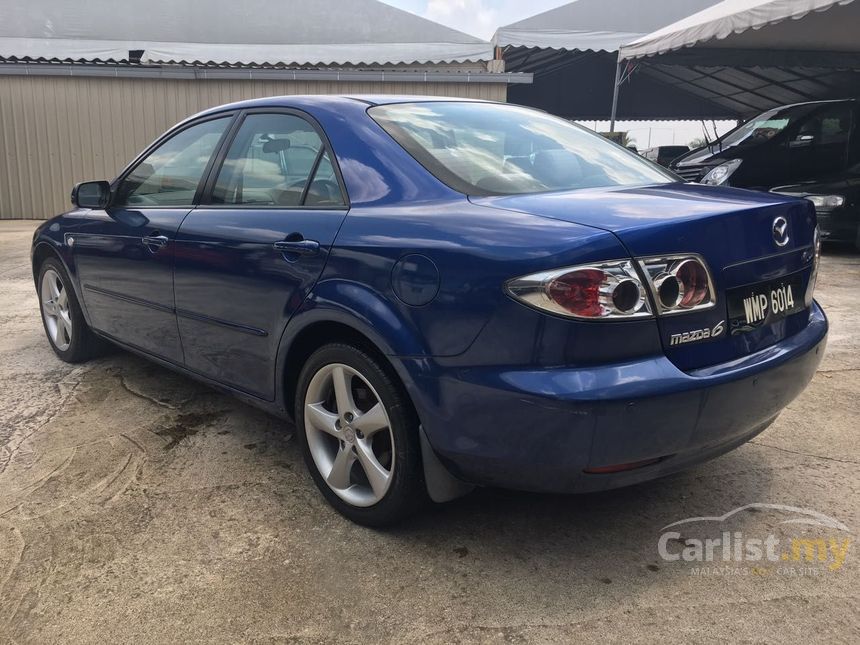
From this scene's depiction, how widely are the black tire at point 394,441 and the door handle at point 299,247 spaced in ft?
1.07

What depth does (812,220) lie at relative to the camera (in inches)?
93.7

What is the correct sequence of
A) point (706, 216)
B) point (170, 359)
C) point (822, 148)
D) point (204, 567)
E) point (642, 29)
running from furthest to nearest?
point (642, 29), point (822, 148), point (170, 359), point (204, 567), point (706, 216)

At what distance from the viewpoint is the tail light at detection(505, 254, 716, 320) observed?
180 centimetres

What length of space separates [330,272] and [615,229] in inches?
36.6

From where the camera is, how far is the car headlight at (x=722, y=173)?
27.0ft

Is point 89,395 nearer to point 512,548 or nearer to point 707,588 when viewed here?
point 512,548

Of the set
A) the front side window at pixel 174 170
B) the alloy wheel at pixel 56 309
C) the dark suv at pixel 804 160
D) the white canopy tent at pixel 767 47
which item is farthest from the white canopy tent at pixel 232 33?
the front side window at pixel 174 170

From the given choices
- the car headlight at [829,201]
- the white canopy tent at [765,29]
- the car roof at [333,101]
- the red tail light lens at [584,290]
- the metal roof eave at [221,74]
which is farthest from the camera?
the metal roof eave at [221,74]

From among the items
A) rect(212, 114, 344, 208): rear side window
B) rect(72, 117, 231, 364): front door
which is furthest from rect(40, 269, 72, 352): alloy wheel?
rect(212, 114, 344, 208): rear side window

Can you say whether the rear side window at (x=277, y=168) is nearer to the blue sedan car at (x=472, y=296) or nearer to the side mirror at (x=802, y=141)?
the blue sedan car at (x=472, y=296)

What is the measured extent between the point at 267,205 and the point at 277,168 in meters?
0.17

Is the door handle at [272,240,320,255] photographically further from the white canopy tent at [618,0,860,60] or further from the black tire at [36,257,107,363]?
the white canopy tent at [618,0,860,60]

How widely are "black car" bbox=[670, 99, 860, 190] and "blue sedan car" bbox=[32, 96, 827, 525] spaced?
6.10m

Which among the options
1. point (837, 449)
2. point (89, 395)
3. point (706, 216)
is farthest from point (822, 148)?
point (89, 395)
